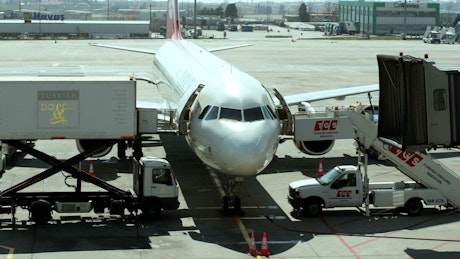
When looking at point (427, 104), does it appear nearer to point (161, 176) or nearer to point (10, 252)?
point (161, 176)

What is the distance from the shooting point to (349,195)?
27766mm

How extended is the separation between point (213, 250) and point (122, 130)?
5.94m

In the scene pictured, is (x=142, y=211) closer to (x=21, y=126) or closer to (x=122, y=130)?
(x=122, y=130)

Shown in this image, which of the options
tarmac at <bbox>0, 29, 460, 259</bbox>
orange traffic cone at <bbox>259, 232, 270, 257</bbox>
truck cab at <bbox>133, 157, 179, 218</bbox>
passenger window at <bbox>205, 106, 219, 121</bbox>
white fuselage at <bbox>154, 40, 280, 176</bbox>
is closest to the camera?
orange traffic cone at <bbox>259, 232, 270, 257</bbox>

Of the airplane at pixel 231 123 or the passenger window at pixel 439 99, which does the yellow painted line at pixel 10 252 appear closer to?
the airplane at pixel 231 123

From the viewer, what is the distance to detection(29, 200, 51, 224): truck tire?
1025 inches

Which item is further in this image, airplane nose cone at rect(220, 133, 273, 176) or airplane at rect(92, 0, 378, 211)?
airplane at rect(92, 0, 378, 211)

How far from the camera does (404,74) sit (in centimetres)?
2428

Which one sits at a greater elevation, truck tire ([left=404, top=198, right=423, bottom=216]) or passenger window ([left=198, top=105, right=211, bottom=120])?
passenger window ([left=198, top=105, right=211, bottom=120])

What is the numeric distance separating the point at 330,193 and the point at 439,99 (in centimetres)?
528

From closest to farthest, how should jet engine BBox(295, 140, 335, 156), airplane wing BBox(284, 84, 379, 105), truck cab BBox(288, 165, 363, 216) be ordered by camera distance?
truck cab BBox(288, 165, 363, 216), jet engine BBox(295, 140, 335, 156), airplane wing BBox(284, 84, 379, 105)

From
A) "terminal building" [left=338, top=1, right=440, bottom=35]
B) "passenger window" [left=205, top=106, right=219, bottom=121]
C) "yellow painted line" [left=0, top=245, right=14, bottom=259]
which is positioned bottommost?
"yellow painted line" [left=0, top=245, right=14, bottom=259]

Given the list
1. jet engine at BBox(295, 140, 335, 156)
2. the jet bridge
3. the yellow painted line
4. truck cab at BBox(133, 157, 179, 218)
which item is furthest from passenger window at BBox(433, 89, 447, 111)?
the yellow painted line

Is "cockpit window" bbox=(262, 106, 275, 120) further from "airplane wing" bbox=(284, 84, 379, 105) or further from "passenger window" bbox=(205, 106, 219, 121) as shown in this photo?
"airplane wing" bbox=(284, 84, 379, 105)
